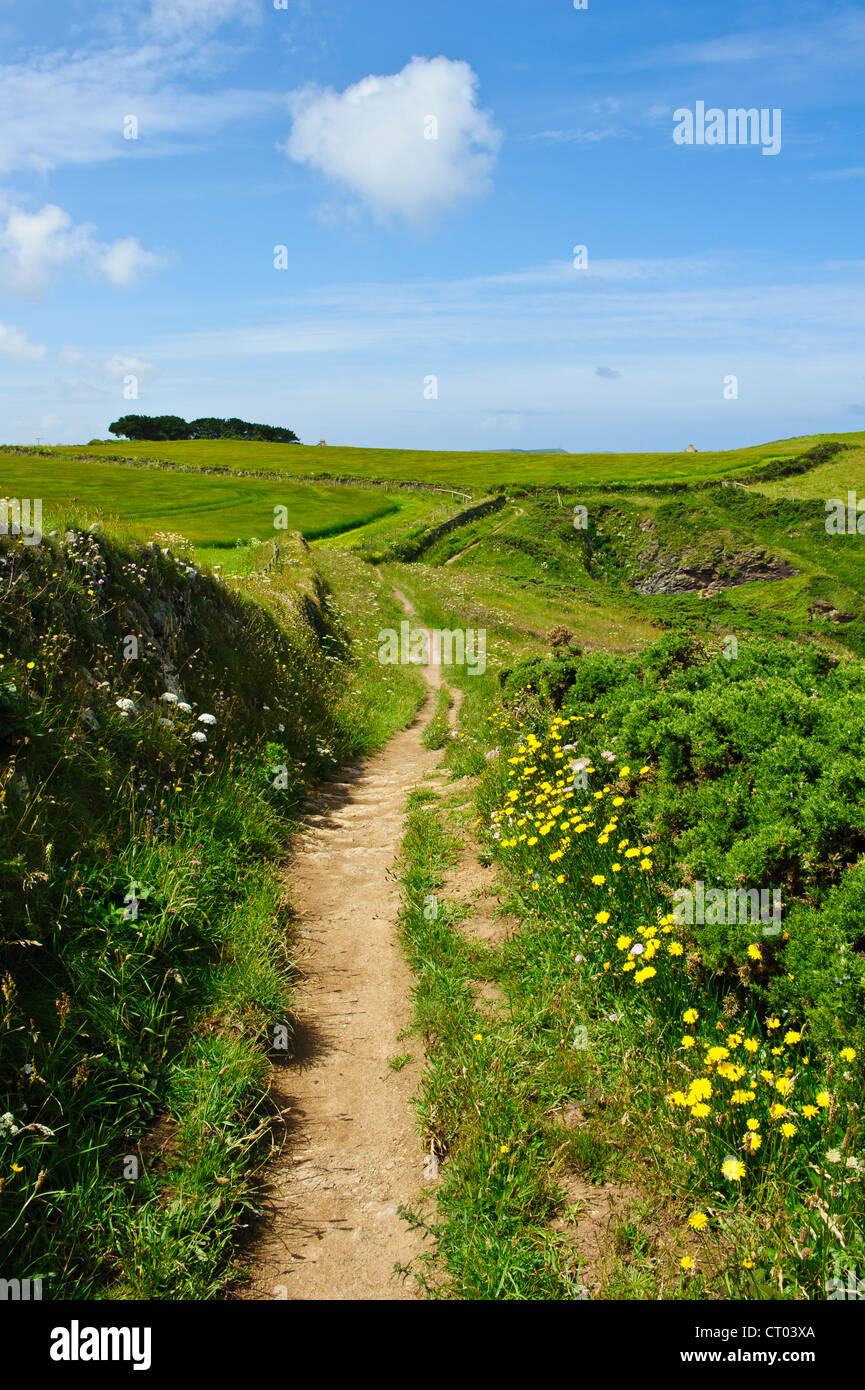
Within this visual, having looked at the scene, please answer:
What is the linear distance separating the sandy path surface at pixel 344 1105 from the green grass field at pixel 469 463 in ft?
254

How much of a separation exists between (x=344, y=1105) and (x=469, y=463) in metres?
118

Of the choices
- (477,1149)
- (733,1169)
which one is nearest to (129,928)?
(477,1149)

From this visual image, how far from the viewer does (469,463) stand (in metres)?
116

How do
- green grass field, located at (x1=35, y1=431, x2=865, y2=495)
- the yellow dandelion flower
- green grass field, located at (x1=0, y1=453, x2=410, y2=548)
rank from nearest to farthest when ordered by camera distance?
1. the yellow dandelion flower
2. green grass field, located at (x1=0, y1=453, x2=410, y2=548)
3. green grass field, located at (x1=35, y1=431, x2=865, y2=495)

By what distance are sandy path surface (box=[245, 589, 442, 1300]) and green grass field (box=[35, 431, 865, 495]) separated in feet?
254

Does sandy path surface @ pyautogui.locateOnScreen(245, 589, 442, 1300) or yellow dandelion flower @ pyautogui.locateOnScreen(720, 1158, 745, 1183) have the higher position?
yellow dandelion flower @ pyautogui.locateOnScreen(720, 1158, 745, 1183)

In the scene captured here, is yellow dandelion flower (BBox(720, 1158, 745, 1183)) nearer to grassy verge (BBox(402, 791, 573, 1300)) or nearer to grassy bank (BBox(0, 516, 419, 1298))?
grassy verge (BBox(402, 791, 573, 1300))

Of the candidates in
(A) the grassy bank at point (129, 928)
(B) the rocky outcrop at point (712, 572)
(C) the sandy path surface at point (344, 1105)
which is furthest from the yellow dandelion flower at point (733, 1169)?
(B) the rocky outcrop at point (712, 572)

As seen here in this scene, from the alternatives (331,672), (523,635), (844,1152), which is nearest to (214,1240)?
(844,1152)

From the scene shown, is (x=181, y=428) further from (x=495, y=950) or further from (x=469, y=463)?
(x=495, y=950)

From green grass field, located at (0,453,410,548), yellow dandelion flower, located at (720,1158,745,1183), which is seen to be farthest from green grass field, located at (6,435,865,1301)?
green grass field, located at (0,453,410,548)

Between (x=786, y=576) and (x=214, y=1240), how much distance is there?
5828cm

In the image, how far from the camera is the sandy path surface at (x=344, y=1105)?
143 inches

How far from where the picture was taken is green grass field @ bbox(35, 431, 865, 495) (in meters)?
93.0
